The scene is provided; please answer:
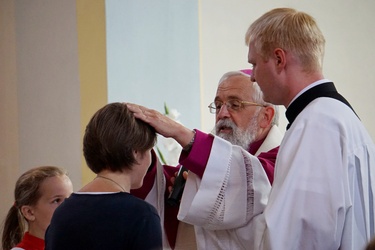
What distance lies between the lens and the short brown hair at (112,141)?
3.00 metres

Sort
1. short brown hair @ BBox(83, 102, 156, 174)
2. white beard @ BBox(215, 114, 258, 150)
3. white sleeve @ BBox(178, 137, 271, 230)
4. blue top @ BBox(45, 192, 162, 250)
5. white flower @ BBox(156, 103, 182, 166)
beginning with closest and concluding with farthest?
1. blue top @ BBox(45, 192, 162, 250)
2. short brown hair @ BBox(83, 102, 156, 174)
3. white sleeve @ BBox(178, 137, 271, 230)
4. white beard @ BBox(215, 114, 258, 150)
5. white flower @ BBox(156, 103, 182, 166)

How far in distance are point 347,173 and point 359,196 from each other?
0.12m

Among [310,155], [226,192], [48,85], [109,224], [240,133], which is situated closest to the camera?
[109,224]

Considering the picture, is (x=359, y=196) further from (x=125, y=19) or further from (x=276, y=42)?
(x=125, y=19)

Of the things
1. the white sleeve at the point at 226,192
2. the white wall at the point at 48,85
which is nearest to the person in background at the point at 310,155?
the white sleeve at the point at 226,192

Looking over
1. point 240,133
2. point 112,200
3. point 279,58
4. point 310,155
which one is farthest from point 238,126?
point 112,200

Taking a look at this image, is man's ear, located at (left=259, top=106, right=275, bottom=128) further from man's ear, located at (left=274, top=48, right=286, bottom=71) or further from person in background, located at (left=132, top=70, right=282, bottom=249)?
man's ear, located at (left=274, top=48, right=286, bottom=71)

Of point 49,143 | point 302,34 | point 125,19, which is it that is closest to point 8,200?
point 49,143

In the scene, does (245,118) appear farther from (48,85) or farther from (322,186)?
(48,85)

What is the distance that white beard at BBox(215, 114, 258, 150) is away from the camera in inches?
161

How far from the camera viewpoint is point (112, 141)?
3.00 meters

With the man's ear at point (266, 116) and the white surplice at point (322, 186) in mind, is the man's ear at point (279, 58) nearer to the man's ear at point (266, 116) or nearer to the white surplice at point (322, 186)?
the white surplice at point (322, 186)

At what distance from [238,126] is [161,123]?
2.92 ft

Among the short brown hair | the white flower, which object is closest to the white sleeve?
the short brown hair
